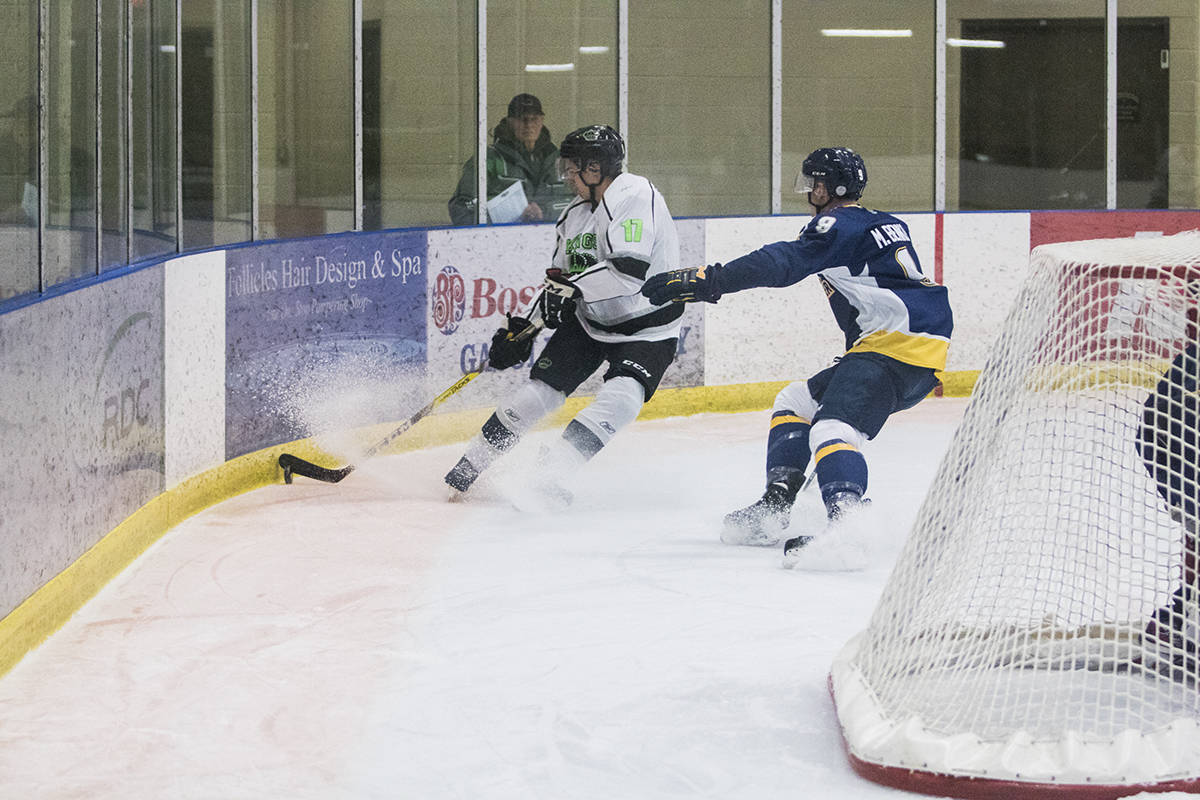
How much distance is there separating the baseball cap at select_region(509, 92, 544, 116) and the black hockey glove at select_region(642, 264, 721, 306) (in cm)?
305

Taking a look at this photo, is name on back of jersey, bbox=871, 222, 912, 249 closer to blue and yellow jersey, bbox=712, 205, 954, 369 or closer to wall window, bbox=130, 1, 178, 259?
blue and yellow jersey, bbox=712, 205, 954, 369

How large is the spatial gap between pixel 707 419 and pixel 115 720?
13.2 feet

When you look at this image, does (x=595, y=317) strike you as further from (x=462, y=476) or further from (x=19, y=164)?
(x=19, y=164)

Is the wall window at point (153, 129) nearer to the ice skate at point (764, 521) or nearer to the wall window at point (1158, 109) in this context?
the ice skate at point (764, 521)

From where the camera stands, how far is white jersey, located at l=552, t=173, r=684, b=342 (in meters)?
4.54

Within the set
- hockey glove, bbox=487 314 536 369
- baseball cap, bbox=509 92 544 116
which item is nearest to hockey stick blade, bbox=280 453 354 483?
hockey glove, bbox=487 314 536 369

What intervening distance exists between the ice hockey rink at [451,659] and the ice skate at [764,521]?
54mm

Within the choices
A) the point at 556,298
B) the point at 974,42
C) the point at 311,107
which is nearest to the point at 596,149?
the point at 556,298

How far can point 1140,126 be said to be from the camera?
335 inches

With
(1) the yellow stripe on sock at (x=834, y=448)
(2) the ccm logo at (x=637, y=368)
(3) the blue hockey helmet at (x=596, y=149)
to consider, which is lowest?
(1) the yellow stripe on sock at (x=834, y=448)

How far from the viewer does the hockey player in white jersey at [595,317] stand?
4543mm

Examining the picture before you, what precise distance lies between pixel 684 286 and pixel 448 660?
1086 millimetres

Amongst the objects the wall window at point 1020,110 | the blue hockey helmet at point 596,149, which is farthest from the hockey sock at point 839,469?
the wall window at point 1020,110

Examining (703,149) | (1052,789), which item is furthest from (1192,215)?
(1052,789)
